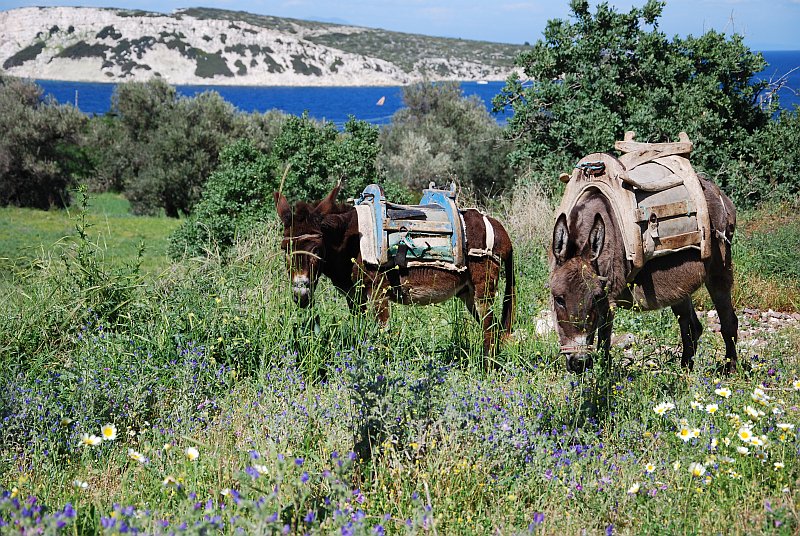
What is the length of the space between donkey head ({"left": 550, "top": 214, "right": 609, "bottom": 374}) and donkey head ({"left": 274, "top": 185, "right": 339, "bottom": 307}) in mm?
1666

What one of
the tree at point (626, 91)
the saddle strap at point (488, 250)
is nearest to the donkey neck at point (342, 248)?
the saddle strap at point (488, 250)

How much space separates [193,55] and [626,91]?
370 ft

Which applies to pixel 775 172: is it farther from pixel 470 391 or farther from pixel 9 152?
pixel 9 152

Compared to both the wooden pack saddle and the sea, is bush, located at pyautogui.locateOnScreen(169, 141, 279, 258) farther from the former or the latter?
the sea

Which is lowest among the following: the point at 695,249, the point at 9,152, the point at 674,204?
the point at 9,152

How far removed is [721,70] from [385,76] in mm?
108711

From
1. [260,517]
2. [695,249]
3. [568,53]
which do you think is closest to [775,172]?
[568,53]

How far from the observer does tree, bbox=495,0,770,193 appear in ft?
38.0

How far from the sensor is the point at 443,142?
2366 centimetres

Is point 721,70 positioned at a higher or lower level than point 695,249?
higher

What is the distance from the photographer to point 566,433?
3844mm

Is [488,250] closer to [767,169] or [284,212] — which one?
[284,212]

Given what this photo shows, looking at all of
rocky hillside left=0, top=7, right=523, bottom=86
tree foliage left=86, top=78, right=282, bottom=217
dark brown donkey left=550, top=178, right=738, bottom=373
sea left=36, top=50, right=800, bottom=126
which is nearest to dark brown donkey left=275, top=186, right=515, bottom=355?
dark brown donkey left=550, top=178, right=738, bottom=373

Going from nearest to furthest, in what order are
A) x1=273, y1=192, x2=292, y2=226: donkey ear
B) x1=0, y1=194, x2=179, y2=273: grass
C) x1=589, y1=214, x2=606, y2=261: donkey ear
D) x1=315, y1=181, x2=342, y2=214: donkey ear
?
1. x1=589, y1=214, x2=606, y2=261: donkey ear
2. x1=273, y1=192, x2=292, y2=226: donkey ear
3. x1=315, y1=181, x2=342, y2=214: donkey ear
4. x1=0, y1=194, x2=179, y2=273: grass
